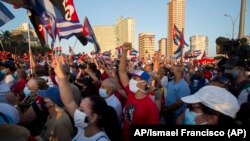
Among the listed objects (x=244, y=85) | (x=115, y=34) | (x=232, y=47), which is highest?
(x=115, y=34)

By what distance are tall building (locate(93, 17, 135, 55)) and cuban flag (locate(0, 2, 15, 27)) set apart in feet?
281

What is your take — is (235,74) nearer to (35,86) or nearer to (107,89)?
(107,89)

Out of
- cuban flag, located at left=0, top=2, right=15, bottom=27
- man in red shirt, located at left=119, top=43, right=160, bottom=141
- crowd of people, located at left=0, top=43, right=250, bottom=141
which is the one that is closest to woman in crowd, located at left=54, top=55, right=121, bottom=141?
crowd of people, located at left=0, top=43, right=250, bottom=141

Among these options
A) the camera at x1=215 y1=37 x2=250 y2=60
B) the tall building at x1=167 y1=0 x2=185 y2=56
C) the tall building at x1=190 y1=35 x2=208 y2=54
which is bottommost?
the tall building at x1=190 y1=35 x2=208 y2=54

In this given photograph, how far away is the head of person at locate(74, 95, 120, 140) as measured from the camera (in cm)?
328

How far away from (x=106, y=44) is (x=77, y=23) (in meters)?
89.8

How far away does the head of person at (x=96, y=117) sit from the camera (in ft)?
10.7

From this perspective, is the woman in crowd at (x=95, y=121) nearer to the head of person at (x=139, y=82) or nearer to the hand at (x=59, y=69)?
the hand at (x=59, y=69)

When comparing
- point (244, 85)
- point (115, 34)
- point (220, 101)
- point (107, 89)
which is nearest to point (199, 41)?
point (115, 34)

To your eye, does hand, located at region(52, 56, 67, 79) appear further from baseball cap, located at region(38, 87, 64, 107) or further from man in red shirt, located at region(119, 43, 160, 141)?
man in red shirt, located at region(119, 43, 160, 141)

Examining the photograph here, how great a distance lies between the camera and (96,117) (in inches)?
129

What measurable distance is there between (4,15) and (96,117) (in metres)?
2.99

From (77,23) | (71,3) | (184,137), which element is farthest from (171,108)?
(71,3)

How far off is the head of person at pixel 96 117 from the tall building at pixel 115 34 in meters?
87.7
